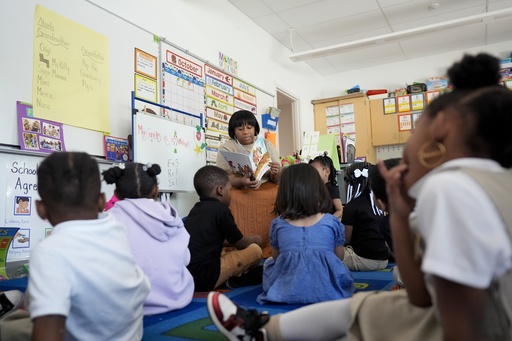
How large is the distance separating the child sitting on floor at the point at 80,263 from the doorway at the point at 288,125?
430 cm

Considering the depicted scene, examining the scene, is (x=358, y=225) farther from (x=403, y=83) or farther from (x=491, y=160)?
(x=403, y=83)

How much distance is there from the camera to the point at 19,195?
2045 millimetres

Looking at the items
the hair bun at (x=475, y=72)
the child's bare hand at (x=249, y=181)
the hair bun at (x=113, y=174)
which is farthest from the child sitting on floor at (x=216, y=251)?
the hair bun at (x=475, y=72)

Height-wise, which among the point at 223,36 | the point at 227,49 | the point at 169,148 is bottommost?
the point at 169,148

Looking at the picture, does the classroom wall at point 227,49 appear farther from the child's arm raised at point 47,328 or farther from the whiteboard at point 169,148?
the child's arm raised at point 47,328

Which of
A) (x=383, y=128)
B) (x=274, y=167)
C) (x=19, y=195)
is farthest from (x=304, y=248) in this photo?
(x=383, y=128)

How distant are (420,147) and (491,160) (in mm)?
113

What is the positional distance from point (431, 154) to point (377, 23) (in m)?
4.39

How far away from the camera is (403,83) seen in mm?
5852

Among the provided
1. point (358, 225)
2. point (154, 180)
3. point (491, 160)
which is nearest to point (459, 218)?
point (491, 160)

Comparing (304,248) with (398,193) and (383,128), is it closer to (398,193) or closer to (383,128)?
(398,193)

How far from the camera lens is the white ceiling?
4.12 m

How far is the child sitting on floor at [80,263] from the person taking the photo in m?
0.79

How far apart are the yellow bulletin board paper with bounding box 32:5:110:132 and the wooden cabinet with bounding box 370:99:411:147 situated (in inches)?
163
